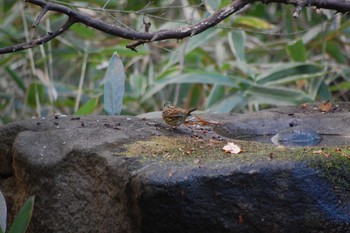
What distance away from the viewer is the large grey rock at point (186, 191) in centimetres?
180

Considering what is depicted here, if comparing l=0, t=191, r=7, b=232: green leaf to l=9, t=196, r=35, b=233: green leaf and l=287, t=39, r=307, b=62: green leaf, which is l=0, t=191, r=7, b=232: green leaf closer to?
l=9, t=196, r=35, b=233: green leaf

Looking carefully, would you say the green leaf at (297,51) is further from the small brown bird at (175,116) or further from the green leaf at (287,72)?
the small brown bird at (175,116)

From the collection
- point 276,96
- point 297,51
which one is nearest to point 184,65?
point 297,51

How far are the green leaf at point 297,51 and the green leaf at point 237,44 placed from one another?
256 mm

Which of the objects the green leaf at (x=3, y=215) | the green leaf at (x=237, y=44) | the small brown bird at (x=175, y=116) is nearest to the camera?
the green leaf at (x=3, y=215)

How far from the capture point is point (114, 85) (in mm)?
2818

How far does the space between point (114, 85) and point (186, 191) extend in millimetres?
1095

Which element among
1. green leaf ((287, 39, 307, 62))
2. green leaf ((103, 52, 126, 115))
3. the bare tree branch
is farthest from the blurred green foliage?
the bare tree branch

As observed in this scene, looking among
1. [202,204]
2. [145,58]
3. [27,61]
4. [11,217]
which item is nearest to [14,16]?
[27,61]

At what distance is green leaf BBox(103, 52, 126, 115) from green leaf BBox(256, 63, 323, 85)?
1344 mm

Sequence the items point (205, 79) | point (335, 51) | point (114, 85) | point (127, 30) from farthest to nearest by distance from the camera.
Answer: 1. point (335, 51)
2. point (205, 79)
3. point (114, 85)
4. point (127, 30)

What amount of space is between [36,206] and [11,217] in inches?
12.2

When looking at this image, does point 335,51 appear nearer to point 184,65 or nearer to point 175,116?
point 184,65

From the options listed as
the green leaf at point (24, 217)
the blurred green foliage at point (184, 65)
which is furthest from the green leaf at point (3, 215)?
the blurred green foliage at point (184, 65)
